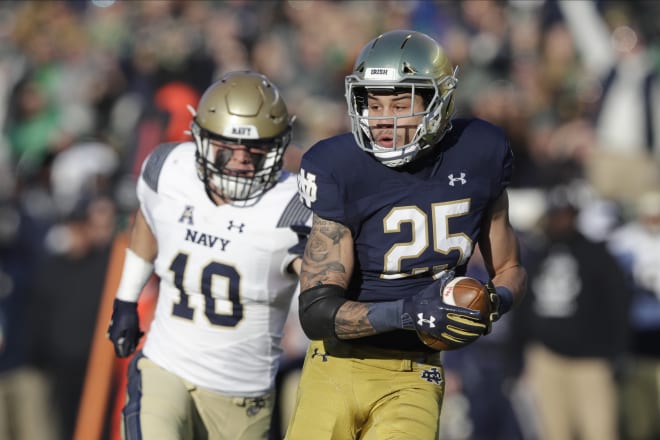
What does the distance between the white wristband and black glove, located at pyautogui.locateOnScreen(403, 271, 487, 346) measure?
1611 millimetres

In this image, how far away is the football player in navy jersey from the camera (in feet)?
12.4

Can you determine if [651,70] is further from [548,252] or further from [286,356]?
[286,356]

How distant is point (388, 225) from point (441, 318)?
47 centimetres

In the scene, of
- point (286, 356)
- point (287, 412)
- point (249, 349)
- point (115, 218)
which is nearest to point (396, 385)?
point (249, 349)

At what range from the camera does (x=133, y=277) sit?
15.7ft

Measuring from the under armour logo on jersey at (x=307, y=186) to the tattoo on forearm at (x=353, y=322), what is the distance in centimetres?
38

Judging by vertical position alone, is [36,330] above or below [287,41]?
below

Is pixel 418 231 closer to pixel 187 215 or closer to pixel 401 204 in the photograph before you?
pixel 401 204

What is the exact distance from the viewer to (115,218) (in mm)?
7961

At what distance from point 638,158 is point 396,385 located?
5.88m

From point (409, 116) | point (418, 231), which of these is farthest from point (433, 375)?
point (409, 116)

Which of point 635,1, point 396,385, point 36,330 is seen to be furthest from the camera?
point 635,1

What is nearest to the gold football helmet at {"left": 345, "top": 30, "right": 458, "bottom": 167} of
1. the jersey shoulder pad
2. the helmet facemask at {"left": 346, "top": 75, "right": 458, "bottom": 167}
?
the helmet facemask at {"left": 346, "top": 75, "right": 458, "bottom": 167}

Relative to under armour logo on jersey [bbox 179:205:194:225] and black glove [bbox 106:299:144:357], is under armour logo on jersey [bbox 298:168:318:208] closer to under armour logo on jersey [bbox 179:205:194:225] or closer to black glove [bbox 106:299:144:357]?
under armour logo on jersey [bbox 179:205:194:225]
